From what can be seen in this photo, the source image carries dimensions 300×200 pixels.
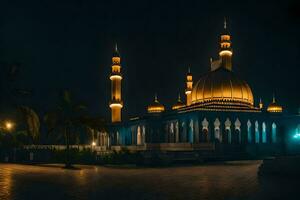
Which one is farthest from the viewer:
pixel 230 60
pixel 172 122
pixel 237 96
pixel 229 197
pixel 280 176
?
pixel 230 60

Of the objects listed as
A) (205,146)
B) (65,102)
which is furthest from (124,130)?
(65,102)

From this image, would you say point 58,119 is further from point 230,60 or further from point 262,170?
point 230,60

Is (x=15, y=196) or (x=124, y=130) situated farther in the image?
(x=124, y=130)

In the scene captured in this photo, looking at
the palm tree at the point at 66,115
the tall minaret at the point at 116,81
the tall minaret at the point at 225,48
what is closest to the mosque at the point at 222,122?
the tall minaret at the point at 225,48

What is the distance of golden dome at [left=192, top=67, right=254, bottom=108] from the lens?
63.4m

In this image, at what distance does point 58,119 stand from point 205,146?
24292mm

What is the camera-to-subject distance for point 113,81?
79.0m

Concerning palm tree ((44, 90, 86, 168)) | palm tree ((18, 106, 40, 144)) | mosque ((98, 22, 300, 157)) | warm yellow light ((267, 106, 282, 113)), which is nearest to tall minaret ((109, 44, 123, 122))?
mosque ((98, 22, 300, 157))

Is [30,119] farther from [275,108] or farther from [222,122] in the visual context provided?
[275,108]

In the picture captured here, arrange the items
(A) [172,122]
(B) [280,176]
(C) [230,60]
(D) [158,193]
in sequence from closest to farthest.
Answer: (D) [158,193] → (B) [280,176] → (A) [172,122] → (C) [230,60]

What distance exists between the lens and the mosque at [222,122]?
2160 inches

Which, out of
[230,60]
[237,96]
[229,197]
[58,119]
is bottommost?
[229,197]

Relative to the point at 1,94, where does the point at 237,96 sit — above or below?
above

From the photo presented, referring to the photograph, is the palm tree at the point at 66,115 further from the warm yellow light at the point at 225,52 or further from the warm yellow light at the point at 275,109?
the warm yellow light at the point at 225,52
